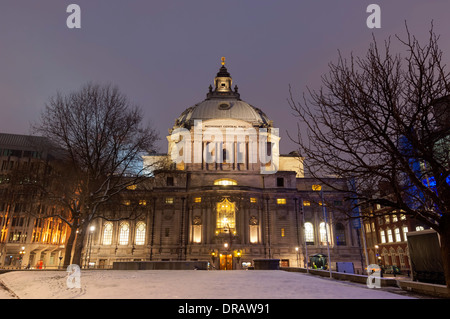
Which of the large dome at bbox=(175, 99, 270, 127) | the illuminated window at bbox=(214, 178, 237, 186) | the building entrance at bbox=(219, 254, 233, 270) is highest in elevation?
the large dome at bbox=(175, 99, 270, 127)

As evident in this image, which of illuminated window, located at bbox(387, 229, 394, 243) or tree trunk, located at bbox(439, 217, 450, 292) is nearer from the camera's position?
tree trunk, located at bbox(439, 217, 450, 292)

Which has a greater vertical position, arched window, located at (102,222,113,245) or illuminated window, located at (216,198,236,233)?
illuminated window, located at (216,198,236,233)

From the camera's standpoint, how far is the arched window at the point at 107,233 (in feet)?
204

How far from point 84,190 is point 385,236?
219ft

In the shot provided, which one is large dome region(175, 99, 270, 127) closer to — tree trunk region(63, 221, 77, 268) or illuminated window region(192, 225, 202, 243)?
illuminated window region(192, 225, 202, 243)

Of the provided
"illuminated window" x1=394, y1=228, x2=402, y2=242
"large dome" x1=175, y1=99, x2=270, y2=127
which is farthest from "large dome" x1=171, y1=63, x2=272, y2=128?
"illuminated window" x1=394, y1=228, x2=402, y2=242

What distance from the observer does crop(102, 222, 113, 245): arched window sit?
6210cm

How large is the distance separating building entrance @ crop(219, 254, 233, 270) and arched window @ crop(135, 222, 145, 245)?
1768 centimetres

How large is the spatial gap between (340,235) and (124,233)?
4519cm

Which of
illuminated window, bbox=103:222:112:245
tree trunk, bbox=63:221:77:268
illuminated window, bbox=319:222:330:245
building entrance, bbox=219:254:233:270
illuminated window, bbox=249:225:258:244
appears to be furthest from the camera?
illuminated window, bbox=103:222:112:245

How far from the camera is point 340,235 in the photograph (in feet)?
205

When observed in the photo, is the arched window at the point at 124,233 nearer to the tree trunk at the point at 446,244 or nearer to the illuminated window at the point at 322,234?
the illuminated window at the point at 322,234
